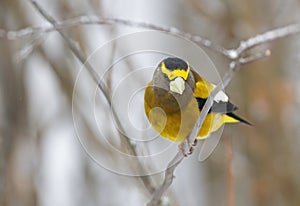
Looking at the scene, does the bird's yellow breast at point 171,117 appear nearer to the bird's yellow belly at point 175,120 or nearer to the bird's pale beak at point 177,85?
the bird's yellow belly at point 175,120

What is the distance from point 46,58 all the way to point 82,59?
3.53ft

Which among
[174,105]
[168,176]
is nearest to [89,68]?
[174,105]

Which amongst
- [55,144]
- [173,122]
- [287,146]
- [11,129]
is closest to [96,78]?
[173,122]

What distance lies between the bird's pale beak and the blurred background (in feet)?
1.57

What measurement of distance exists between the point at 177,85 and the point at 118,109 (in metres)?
Answer: 0.70

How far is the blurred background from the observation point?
2543 millimetres

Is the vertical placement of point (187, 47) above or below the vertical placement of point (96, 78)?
above

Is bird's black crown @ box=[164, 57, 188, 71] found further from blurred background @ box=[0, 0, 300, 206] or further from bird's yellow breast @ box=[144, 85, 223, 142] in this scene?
blurred background @ box=[0, 0, 300, 206]

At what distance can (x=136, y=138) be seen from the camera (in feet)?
6.24

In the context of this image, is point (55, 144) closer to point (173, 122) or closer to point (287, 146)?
point (287, 146)

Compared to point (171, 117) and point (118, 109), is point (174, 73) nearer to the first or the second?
point (171, 117)

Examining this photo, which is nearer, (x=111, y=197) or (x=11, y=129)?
(x=11, y=129)

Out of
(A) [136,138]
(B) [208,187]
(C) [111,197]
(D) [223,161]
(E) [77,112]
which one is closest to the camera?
(A) [136,138]

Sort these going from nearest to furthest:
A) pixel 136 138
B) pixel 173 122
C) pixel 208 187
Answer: pixel 173 122 → pixel 136 138 → pixel 208 187
